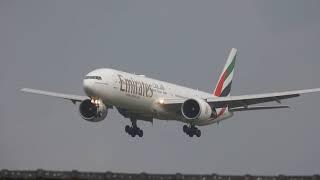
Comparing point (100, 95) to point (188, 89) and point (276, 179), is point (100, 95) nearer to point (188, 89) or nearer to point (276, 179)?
point (188, 89)

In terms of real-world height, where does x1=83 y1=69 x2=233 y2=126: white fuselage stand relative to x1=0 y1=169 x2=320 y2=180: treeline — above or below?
above

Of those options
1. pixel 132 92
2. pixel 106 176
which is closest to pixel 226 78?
pixel 132 92

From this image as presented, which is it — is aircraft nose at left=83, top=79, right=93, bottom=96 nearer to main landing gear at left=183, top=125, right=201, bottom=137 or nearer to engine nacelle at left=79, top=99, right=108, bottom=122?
engine nacelle at left=79, top=99, right=108, bottom=122

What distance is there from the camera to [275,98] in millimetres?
135375

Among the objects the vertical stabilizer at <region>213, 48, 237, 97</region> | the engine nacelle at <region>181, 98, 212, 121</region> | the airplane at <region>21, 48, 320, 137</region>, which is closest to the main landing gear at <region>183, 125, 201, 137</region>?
the airplane at <region>21, 48, 320, 137</region>

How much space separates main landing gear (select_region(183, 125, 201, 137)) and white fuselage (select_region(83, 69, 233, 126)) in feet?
3.84

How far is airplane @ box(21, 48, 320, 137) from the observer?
131 m

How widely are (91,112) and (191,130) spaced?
10208mm

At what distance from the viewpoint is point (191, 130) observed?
139250 mm

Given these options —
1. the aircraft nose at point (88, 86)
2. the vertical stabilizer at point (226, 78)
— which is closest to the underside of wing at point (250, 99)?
the vertical stabilizer at point (226, 78)

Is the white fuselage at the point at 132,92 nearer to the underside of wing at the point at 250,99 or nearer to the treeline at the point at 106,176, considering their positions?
the underside of wing at the point at 250,99

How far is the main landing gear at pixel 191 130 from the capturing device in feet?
456

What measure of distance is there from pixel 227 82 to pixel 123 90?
26591 millimetres

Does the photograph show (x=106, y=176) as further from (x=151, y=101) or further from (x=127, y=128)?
(x=127, y=128)
